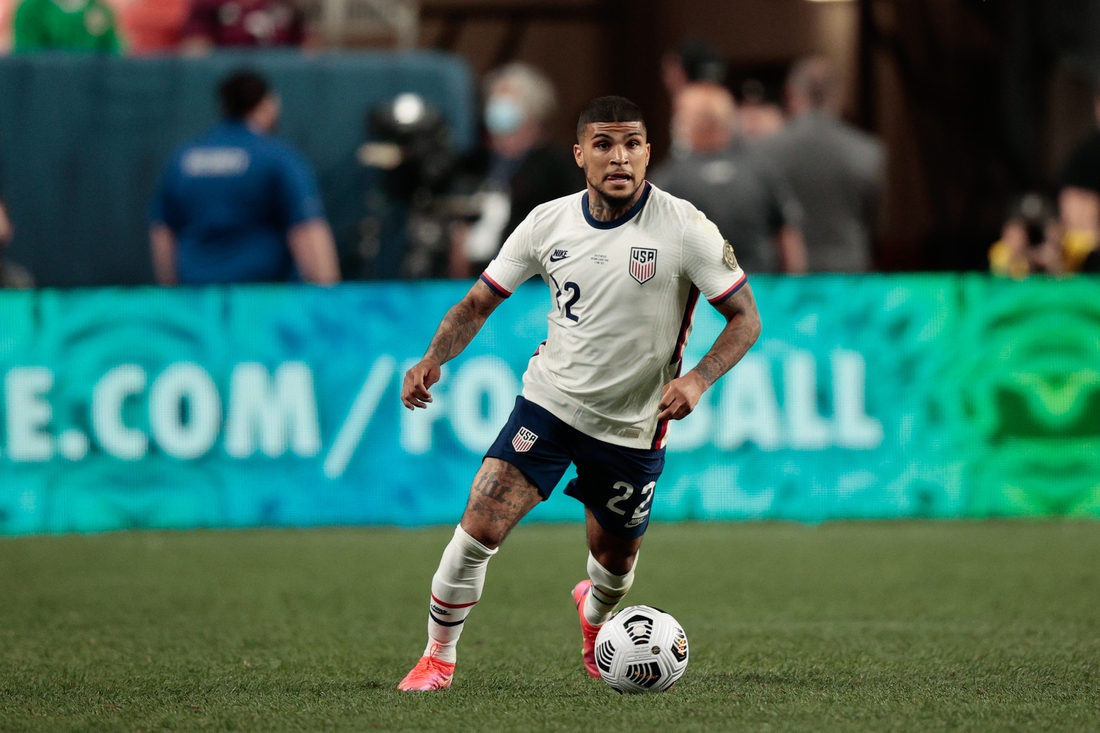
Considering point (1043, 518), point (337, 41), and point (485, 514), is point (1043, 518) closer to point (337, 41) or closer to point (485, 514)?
point (485, 514)

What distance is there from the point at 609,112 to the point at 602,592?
1.70m

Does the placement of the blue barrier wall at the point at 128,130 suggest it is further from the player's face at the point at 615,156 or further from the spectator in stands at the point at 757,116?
the player's face at the point at 615,156

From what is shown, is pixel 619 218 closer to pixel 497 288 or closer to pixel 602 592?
pixel 497 288

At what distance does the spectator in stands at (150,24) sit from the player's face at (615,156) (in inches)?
378

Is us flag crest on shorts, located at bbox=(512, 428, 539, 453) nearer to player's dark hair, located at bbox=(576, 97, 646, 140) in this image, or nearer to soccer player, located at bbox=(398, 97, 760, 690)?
soccer player, located at bbox=(398, 97, 760, 690)

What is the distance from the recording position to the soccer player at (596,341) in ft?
16.1

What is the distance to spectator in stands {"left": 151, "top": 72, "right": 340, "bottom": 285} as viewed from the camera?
9570 millimetres

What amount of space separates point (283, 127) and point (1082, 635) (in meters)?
7.84

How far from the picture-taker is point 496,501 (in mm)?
4988

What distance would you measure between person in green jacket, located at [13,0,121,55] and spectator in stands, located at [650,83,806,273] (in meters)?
4.92

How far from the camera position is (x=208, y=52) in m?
12.0

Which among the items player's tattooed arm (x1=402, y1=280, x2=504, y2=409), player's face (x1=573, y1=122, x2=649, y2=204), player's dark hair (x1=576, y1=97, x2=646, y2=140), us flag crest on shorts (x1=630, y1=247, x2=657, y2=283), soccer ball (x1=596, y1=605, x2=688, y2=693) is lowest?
soccer ball (x1=596, y1=605, x2=688, y2=693)

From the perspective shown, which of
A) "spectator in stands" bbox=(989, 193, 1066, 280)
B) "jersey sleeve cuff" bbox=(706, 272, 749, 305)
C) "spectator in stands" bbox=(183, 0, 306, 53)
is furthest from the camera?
"spectator in stands" bbox=(183, 0, 306, 53)

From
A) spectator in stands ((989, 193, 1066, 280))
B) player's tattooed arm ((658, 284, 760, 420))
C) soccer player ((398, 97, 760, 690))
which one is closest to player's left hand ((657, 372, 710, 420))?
player's tattooed arm ((658, 284, 760, 420))
